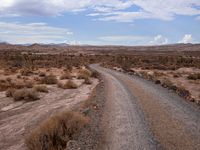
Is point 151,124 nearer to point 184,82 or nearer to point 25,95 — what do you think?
point 25,95

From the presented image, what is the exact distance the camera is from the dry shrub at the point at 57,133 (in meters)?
10.4

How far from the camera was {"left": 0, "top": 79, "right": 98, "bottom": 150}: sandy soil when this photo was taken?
1364 cm

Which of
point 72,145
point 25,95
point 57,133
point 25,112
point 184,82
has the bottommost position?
point 184,82

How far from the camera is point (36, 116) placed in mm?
17141

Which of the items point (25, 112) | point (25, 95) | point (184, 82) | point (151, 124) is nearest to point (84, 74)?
point (184, 82)

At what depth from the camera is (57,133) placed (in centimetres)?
1112

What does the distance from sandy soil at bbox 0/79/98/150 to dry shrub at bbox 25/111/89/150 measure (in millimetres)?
1433

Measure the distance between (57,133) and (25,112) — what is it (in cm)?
781

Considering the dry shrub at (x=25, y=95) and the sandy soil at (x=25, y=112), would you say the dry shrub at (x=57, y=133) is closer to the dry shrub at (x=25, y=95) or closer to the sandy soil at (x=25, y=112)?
the sandy soil at (x=25, y=112)

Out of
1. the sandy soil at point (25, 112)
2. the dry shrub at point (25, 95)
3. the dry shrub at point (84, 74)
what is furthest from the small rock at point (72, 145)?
the dry shrub at point (84, 74)

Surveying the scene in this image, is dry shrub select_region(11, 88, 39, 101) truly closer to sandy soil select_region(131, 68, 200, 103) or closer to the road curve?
the road curve

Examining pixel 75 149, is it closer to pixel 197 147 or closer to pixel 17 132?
pixel 197 147

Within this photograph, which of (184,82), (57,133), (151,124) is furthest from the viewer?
(184,82)

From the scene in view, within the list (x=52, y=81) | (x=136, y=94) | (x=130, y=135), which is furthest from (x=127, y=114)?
(x=52, y=81)
